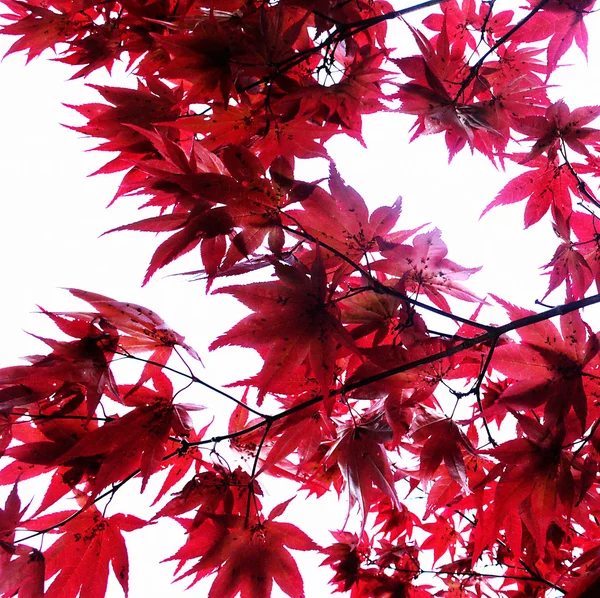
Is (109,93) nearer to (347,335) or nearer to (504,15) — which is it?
(347,335)

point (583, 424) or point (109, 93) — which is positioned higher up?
point (109, 93)

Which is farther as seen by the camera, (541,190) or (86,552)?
(541,190)

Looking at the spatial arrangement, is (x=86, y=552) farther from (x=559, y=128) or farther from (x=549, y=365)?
(x=559, y=128)

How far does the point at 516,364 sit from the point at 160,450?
0.53m

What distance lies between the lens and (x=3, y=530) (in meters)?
0.83

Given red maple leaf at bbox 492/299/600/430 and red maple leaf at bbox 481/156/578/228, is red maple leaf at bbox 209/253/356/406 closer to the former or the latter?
red maple leaf at bbox 492/299/600/430

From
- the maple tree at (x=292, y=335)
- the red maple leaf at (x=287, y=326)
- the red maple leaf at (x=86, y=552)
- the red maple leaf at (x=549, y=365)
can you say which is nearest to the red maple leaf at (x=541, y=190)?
the maple tree at (x=292, y=335)

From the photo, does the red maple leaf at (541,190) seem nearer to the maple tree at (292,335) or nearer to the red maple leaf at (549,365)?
the maple tree at (292,335)

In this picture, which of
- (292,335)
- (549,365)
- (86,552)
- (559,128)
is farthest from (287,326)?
(559,128)

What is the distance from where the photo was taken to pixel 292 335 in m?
0.68

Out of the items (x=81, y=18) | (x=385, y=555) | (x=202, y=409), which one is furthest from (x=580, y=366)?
(x=81, y=18)

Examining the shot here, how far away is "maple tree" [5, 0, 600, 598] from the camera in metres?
0.68

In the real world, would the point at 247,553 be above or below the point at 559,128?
below

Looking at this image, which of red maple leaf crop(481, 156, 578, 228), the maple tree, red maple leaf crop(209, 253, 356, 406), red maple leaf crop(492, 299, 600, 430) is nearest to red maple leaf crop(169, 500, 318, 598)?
the maple tree
